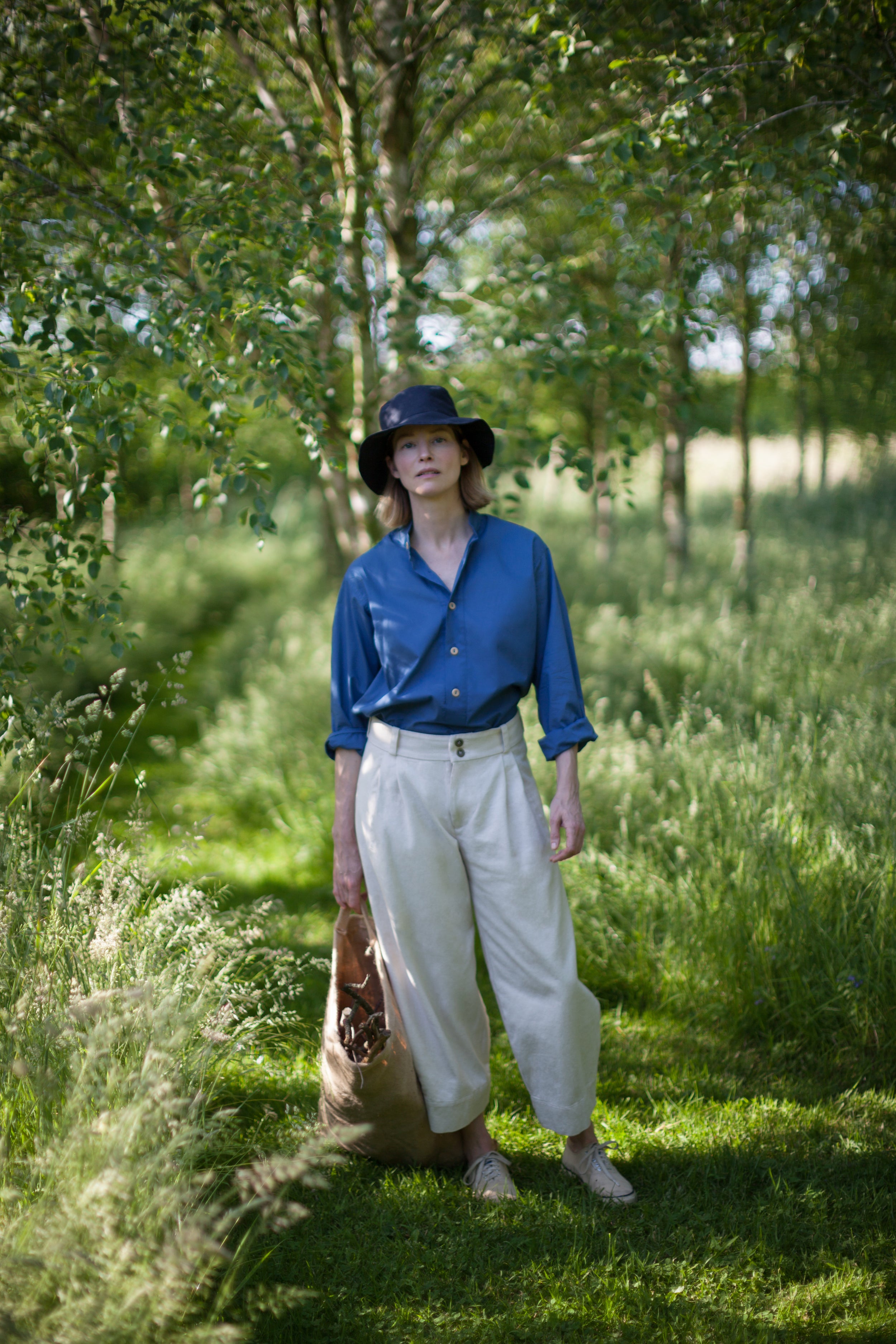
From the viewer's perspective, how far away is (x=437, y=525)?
2.61 meters

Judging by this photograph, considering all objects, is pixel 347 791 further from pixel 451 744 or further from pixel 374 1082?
pixel 374 1082

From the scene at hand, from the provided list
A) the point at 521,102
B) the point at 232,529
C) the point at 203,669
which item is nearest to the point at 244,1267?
the point at 521,102

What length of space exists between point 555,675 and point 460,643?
0.31 metres

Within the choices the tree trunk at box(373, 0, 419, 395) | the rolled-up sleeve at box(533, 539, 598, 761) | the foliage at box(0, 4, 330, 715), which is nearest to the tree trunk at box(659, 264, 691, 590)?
the tree trunk at box(373, 0, 419, 395)

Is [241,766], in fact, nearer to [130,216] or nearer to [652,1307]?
[130,216]

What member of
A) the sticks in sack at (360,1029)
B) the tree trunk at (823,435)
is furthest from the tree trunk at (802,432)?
the sticks in sack at (360,1029)

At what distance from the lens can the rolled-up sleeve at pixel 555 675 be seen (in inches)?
99.8

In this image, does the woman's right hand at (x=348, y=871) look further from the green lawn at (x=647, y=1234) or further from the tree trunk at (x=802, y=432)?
the tree trunk at (x=802, y=432)

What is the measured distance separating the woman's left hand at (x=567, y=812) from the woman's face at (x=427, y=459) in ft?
2.82

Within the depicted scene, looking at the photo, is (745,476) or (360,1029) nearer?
(360,1029)

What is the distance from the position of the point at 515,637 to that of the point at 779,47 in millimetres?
2513

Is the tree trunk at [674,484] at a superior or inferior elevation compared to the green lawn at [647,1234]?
superior

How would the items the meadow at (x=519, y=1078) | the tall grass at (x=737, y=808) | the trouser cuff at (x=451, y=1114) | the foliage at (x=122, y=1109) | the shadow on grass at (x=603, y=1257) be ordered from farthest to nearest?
the tall grass at (x=737, y=808)
the trouser cuff at (x=451, y=1114)
the shadow on grass at (x=603, y=1257)
the meadow at (x=519, y=1078)
the foliage at (x=122, y=1109)

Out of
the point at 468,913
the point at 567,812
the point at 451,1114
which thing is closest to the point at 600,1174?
the point at 451,1114
